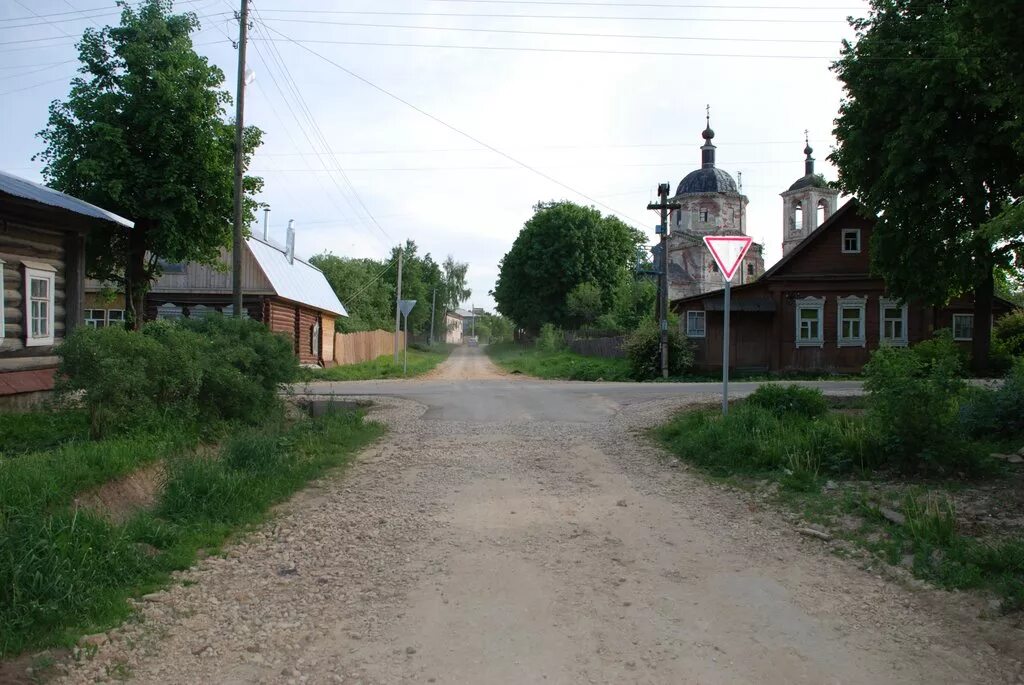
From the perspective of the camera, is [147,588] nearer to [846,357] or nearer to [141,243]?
[141,243]

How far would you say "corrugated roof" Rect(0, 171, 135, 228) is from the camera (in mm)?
12570

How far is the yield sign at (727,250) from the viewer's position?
38.8ft

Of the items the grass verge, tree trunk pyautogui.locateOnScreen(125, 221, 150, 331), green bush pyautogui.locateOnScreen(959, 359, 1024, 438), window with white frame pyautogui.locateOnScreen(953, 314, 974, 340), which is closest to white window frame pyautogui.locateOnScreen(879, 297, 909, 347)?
window with white frame pyautogui.locateOnScreen(953, 314, 974, 340)

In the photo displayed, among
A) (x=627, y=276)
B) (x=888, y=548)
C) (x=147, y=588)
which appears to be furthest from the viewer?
(x=627, y=276)

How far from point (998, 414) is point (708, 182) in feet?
179

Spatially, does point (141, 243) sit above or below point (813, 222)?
below

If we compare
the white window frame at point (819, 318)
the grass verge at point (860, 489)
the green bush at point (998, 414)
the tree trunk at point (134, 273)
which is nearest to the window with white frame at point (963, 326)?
the white window frame at point (819, 318)

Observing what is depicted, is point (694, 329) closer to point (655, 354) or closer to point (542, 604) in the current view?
point (655, 354)

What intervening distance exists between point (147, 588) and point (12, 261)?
11.1 m

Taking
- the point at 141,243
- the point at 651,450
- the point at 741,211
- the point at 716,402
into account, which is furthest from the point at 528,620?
the point at 741,211

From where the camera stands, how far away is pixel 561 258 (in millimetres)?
59312

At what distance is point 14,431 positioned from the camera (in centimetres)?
1059

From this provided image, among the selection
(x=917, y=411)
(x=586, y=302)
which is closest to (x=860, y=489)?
(x=917, y=411)

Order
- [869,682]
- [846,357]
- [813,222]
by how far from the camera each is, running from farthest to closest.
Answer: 1. [813,222]
2. [846,357]
3. [869,682]
